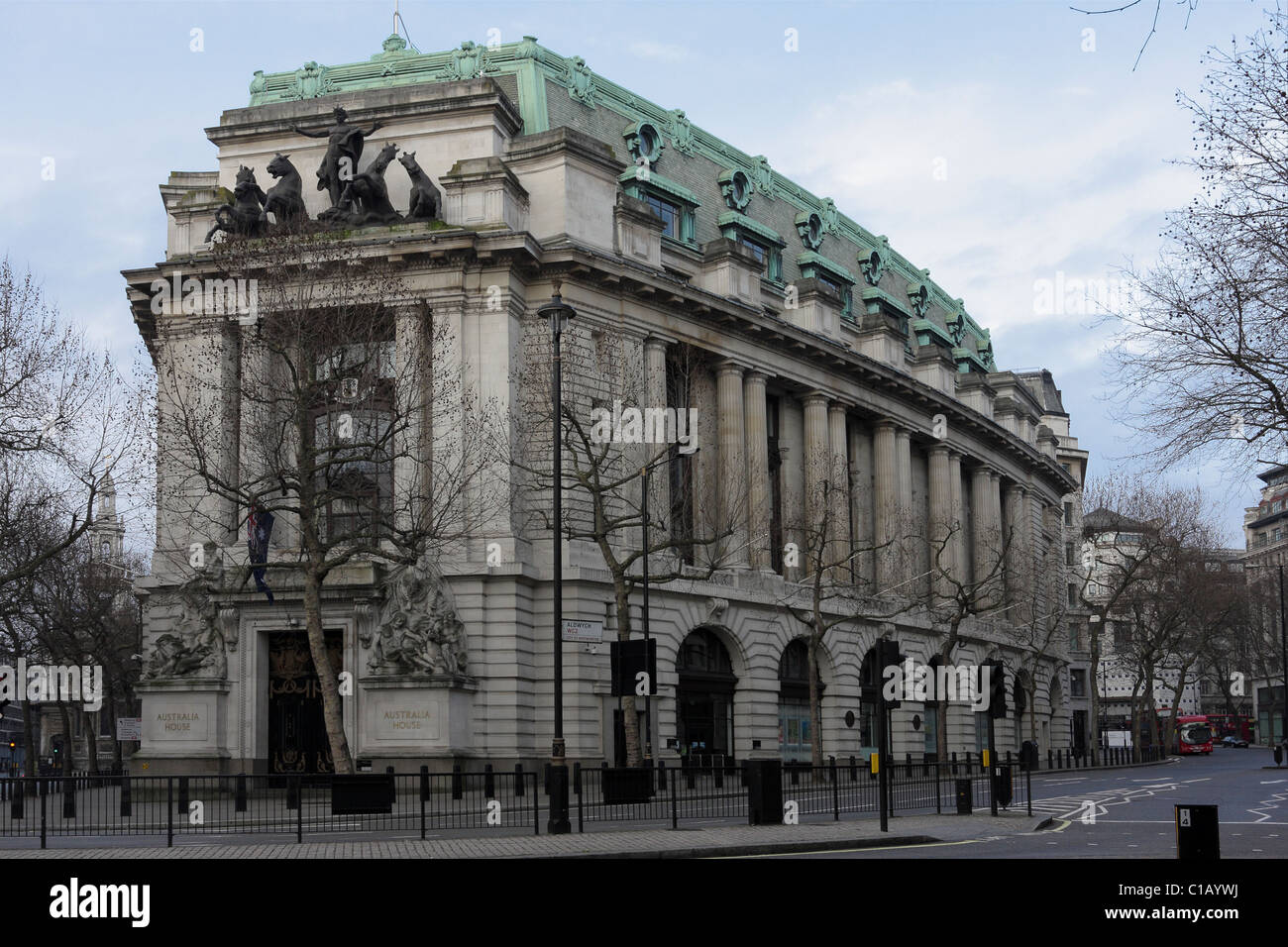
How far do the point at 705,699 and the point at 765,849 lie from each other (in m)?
30.1

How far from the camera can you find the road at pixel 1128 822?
21.1 metres

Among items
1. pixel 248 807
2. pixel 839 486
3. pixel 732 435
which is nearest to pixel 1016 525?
pixel 839 486

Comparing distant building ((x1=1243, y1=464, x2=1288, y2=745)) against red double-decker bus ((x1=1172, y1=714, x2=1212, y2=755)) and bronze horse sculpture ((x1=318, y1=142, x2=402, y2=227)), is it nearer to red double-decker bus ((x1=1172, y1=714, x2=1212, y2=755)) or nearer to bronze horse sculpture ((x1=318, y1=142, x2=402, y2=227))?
red double-decker bus ((x1=1172, y1=714, x2=1212, y2=755))

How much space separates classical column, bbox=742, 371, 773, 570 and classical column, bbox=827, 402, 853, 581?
300 cm

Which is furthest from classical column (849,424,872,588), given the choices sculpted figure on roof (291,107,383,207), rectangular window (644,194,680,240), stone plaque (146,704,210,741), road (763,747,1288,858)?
stone plaque (146,704,210,741)

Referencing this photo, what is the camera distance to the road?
2106 cm

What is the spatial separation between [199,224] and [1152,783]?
36338 mm

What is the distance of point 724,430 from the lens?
53375mm

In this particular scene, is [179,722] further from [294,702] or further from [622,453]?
[622,453]

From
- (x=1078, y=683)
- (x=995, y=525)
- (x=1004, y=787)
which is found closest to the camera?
(x=1004, y=787)

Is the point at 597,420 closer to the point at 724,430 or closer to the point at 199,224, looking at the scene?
the point at 724,430

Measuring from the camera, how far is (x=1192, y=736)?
117 m

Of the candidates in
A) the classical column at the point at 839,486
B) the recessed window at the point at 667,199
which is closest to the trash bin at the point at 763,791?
the recessed window at the point at 667,199
